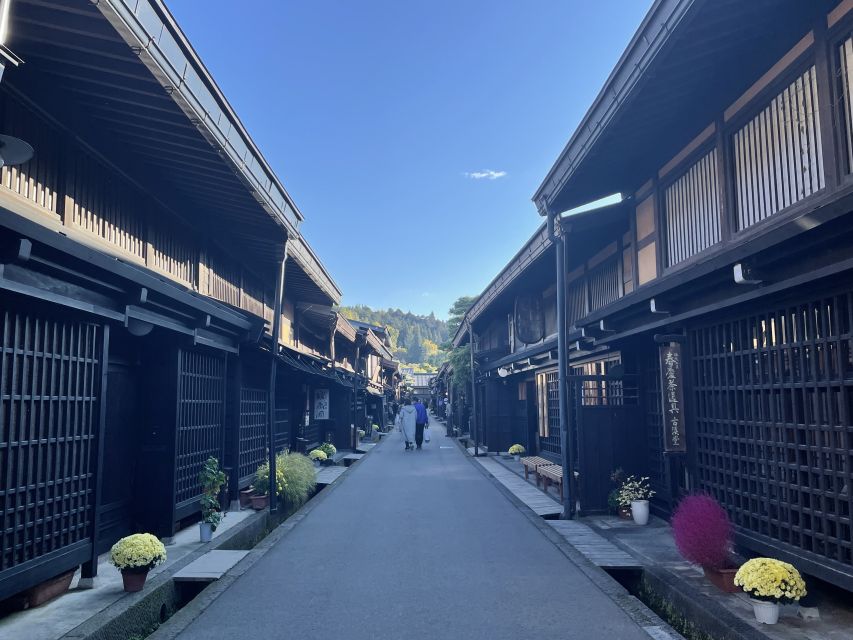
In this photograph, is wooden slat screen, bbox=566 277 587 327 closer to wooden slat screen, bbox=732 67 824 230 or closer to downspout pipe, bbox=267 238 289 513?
downspout pipe, bbox=267 238 289 513

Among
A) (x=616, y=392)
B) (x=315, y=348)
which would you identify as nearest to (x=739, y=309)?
(x=616, y=392)

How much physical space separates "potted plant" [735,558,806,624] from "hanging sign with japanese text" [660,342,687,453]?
10.2ft

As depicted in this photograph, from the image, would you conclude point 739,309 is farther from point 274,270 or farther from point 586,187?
point 274,270

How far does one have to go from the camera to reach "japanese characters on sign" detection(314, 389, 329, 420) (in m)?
22.6

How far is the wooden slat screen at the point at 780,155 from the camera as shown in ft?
20.7

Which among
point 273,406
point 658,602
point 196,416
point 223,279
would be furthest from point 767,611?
point 223,279

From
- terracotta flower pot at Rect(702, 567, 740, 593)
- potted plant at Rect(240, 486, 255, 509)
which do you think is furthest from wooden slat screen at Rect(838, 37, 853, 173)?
potted plant at Rect(240, 486, 255, 509)

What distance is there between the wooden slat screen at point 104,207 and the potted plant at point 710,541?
24.2 ft

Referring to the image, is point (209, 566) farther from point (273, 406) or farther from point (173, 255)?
point (173, 255)

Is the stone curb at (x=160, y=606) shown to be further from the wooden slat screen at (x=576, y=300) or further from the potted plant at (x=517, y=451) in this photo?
the potted plant at (x=517, y=451)

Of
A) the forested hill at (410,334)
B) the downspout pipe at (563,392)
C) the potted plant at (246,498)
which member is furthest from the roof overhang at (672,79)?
the forested hill at (410,334)

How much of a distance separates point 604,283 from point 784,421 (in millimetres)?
7092

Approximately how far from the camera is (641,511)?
10.1 meters

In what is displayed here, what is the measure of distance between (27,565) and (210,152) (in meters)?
4.90
